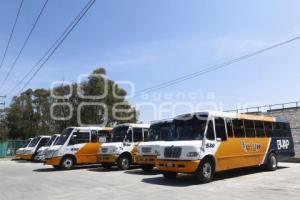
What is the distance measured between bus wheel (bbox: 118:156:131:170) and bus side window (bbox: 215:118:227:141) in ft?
22.7

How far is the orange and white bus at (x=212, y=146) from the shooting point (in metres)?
13.0

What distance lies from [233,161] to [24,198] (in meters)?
7.90

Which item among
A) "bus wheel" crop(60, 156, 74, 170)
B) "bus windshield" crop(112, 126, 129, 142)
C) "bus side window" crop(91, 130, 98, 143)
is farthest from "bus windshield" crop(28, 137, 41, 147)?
"bus windshield" crop(112, 126, 129, 142)

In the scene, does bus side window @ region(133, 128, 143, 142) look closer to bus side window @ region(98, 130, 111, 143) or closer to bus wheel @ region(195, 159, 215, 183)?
bus side window @ region(98, 130, 111, 143)

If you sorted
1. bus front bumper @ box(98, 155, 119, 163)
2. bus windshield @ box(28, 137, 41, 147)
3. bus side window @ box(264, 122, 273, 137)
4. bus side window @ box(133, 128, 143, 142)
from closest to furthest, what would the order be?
bus side window @ box(264, 122, 273, 137) < bus front bumper @ box(98, 155, 119, 163) < bus side window @ box(133, 128, 143, 142) < bus windshield @ box(28, 137, 41, 147)

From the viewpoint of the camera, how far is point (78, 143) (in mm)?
21281

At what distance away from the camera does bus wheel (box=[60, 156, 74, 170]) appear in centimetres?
2073

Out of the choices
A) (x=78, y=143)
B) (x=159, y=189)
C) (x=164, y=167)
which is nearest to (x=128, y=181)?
(x=164, y=167)

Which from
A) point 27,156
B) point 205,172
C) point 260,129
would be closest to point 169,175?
point 205,172

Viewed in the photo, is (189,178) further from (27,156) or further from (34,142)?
(34,142)

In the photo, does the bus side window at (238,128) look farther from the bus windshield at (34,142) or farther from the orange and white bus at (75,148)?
the bus windshield at (34,142)

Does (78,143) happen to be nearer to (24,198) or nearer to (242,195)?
(24,198)

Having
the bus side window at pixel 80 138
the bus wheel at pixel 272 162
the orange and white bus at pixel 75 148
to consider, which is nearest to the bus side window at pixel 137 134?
the orange and white bus at pixel 75 148

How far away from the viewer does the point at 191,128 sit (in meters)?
13.8
